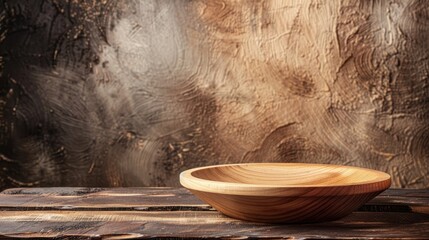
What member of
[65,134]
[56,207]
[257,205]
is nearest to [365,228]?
[257,205]

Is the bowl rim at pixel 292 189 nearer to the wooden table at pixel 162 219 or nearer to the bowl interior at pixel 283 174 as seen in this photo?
the wooden table at pixel 162 219

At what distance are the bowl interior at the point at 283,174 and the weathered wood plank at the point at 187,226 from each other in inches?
3.7

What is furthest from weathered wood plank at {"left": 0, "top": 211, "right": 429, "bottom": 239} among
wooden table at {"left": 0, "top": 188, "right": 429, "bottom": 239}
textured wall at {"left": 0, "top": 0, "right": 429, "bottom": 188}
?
textured wall at {"left": 0, "top": 0, "right": 429, "bottom": 188}

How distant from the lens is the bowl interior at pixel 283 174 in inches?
51.0

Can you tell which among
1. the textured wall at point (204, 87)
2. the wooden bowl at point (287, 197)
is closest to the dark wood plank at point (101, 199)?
the wooden bowl at point (287, 197)

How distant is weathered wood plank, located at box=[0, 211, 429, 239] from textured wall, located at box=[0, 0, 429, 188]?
0.95 metres

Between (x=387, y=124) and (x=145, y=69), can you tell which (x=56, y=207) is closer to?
(x=145, y=69)

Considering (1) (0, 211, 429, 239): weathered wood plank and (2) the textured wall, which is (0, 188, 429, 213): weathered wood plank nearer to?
(1) (0, 211, 429, 239): weathered wood plank

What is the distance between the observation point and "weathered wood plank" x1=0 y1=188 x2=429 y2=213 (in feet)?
4.32

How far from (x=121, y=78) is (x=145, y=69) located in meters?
0.10

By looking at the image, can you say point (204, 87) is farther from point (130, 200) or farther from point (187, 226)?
point (187, 226)

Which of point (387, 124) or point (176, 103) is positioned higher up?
point (176, 103)

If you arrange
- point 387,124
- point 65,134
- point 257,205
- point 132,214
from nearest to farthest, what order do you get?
point 257,205
point 132,214
point 387,124
point 65,134

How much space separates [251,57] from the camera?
2174 mm
